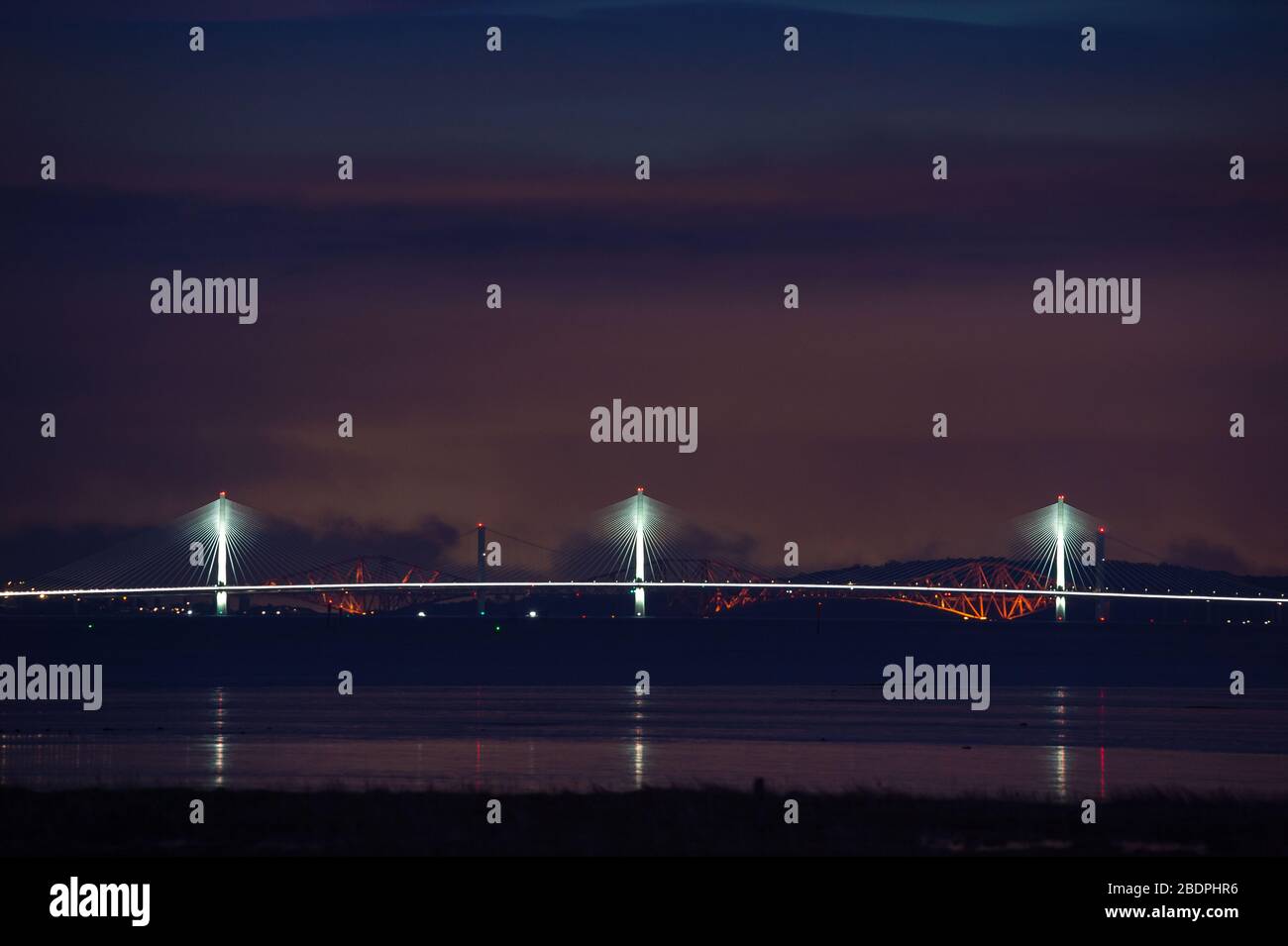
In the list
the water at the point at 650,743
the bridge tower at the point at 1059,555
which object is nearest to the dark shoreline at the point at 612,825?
the water at the point at 650,743

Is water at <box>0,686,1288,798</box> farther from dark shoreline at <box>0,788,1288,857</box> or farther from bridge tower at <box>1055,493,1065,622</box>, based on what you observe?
bridge tower at <box>1055,493,1065,622</box>

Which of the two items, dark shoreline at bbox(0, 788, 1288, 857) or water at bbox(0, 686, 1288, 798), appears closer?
dark shoreline at bbox(0, 788, 1288, 857)

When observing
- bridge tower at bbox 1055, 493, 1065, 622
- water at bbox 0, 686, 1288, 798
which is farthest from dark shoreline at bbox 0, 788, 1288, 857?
bridge tower at bbox 1055, 493, 1065, 622

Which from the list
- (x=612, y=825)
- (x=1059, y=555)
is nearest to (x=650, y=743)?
(x=612, y=825)

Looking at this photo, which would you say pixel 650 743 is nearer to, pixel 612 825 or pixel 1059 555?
pixel 612 825

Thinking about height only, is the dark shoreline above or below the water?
below

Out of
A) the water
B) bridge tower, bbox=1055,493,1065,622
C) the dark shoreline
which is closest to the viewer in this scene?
the dark shoreline
